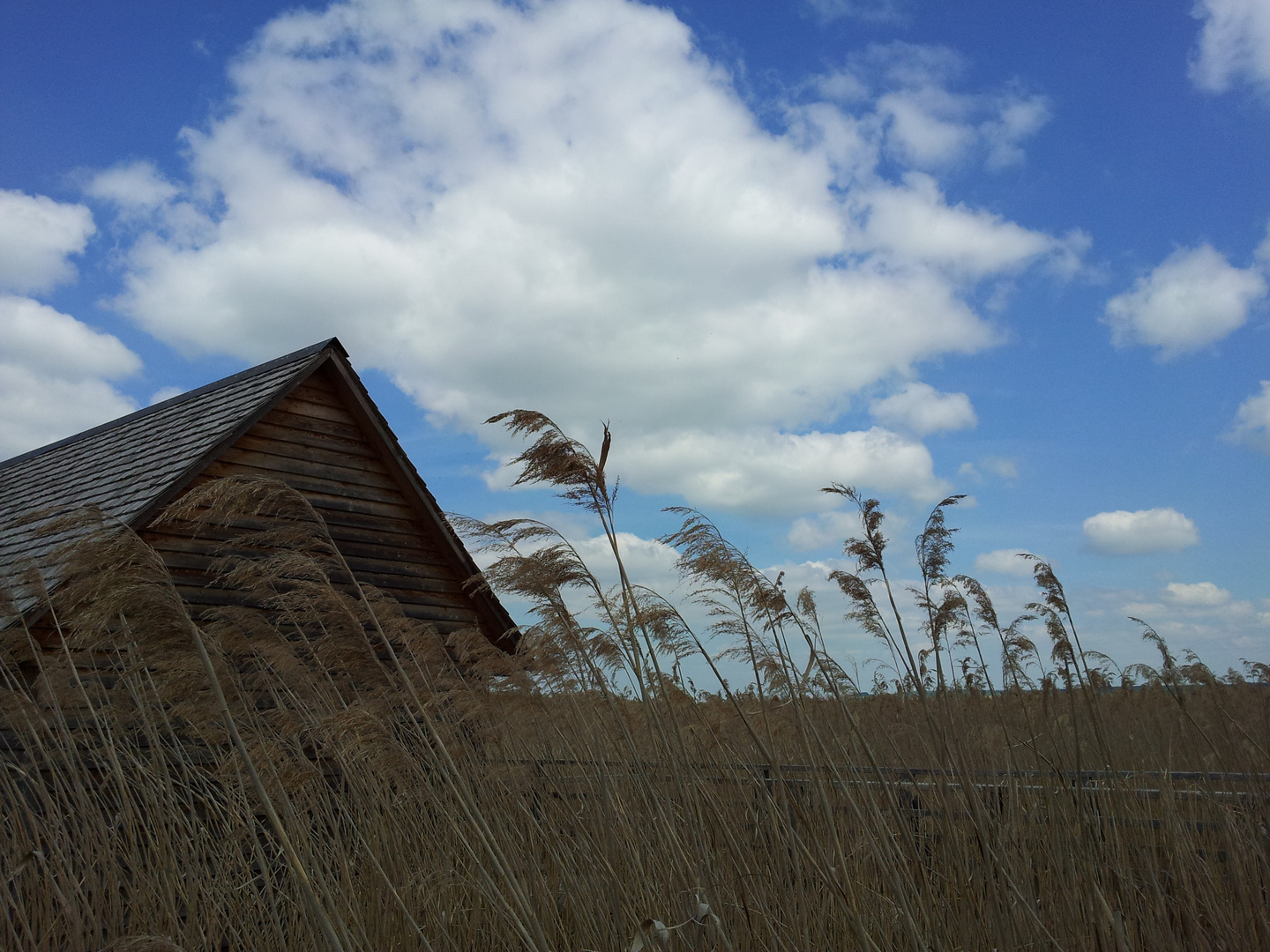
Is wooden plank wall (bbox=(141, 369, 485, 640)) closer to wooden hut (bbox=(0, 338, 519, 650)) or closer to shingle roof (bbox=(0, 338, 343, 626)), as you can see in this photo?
wooden hut (bbox=(0, 338, 519, 650))

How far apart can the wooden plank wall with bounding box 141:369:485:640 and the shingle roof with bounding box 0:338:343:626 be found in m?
0.40

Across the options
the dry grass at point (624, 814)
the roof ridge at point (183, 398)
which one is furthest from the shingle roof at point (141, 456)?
the dry grass at point (624, 814)

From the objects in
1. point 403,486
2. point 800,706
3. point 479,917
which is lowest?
point 479,917

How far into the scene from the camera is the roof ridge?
11.3m

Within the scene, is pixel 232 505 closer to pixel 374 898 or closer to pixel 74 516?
pixel 74 516

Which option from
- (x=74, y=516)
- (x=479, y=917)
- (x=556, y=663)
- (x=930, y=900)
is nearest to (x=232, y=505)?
(x=74, y=516)

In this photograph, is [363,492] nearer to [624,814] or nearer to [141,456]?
[141,456]

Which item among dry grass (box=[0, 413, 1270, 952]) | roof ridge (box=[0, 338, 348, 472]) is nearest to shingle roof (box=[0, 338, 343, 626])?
roof ridge (box=[0, 338, 348, 472])

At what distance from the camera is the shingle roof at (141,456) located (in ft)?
29.8

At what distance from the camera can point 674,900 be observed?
3057 mm

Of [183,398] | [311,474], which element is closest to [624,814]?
[311,474]

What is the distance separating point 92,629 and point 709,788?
2.61 metres

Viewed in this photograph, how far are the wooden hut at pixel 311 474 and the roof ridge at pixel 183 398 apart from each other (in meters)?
0.06

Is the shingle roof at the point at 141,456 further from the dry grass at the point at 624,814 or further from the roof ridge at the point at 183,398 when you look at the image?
the dry grass at the point at 624,814
